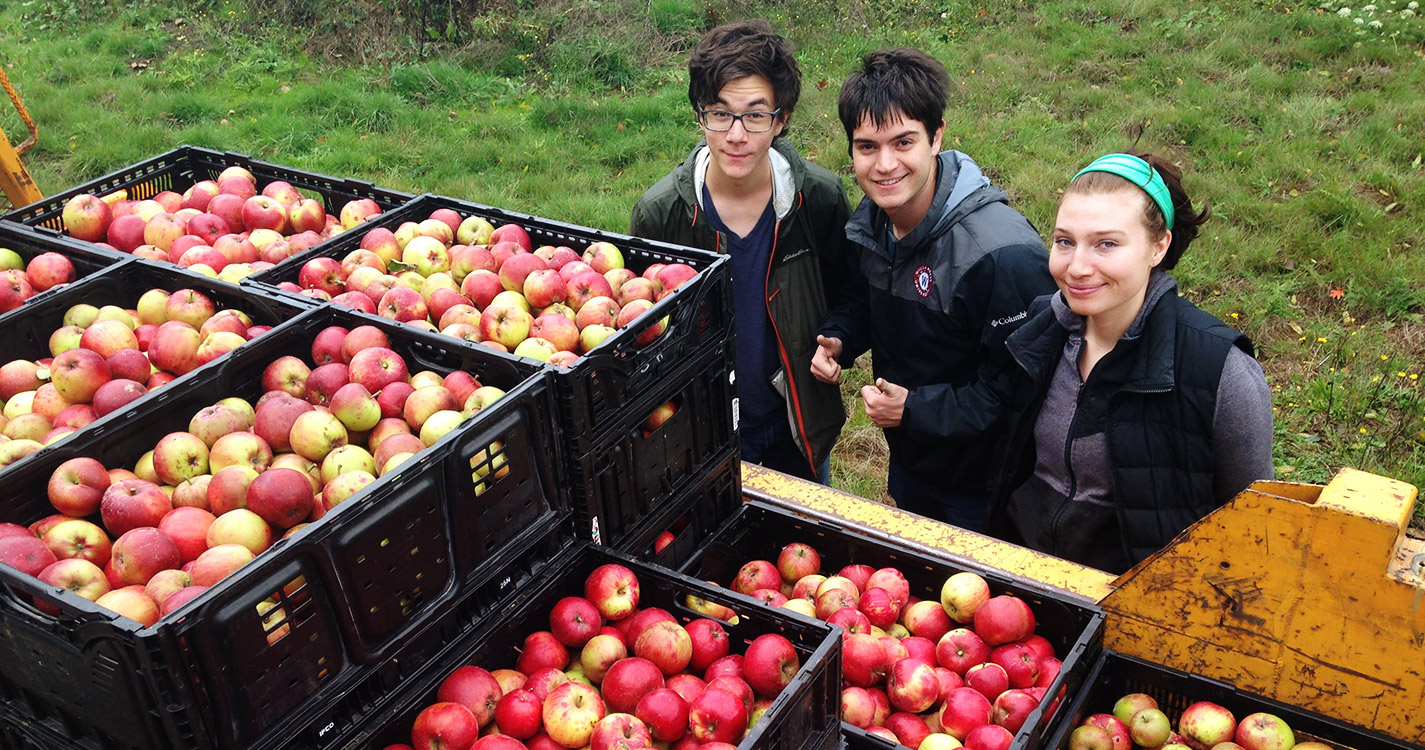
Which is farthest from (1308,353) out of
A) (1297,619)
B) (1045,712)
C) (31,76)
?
(31,76)

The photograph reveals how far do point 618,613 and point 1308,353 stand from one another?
4451 mm

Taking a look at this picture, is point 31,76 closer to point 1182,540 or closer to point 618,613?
point 618,613

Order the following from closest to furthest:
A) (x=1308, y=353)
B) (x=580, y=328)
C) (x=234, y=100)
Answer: (x=580, y=328) → (x=1308, y=353) → (x=234, y=100)

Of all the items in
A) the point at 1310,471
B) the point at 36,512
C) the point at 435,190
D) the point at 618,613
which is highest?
the point at 36,512

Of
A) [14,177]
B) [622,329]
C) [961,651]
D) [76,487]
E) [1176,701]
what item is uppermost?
[622,329]

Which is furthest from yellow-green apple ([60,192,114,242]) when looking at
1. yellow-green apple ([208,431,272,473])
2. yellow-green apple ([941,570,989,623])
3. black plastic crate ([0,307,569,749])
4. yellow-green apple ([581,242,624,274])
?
yellow-green apple ([941,570,989,623])

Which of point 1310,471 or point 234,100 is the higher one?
point 234,100

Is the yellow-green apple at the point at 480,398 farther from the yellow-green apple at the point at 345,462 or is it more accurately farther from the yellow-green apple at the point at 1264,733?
the yellow-green apple at the point at 1264,733

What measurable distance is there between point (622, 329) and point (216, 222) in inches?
66.9

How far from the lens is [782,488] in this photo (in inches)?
123

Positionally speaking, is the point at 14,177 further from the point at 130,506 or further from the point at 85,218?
the point at 130,506

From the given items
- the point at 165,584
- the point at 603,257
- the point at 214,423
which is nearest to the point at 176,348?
the point at 214,423

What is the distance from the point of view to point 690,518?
271 cm

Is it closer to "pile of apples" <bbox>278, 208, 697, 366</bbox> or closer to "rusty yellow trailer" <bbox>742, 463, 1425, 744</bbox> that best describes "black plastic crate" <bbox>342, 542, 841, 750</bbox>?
"pile of apples" <bbox>278, 208, 697, 366</bbox>
